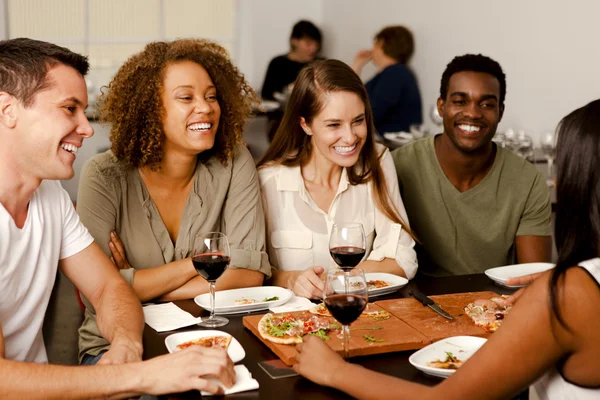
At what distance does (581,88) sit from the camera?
4508 mm

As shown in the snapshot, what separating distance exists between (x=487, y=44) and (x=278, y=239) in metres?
3.53

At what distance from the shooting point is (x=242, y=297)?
2.06m

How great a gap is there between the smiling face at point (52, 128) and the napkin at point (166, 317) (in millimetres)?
445

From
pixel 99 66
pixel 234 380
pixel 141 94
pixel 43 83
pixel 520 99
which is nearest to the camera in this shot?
pixel 234 380

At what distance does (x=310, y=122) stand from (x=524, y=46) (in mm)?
2987

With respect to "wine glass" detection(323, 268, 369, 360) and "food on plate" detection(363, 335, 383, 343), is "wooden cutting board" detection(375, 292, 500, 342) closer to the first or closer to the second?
"food on plate" detection(363, 335, 383, 343)

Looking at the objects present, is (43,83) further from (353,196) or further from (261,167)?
(353,196)

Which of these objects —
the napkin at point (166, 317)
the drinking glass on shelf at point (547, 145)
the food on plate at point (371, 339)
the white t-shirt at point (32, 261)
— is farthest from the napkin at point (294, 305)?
the drinking glass on shelf at point (547, 145)

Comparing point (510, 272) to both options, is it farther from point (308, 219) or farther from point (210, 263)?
point (210, 263)

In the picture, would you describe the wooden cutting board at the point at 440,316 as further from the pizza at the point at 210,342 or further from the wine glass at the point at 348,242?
the pizza at the point at 210,342

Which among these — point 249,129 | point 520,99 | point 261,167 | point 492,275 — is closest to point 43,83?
point 261,167

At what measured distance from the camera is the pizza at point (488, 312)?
1773 mm

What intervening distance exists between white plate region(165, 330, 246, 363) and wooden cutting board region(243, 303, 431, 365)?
8cm

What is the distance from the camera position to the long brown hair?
8.59 ft
